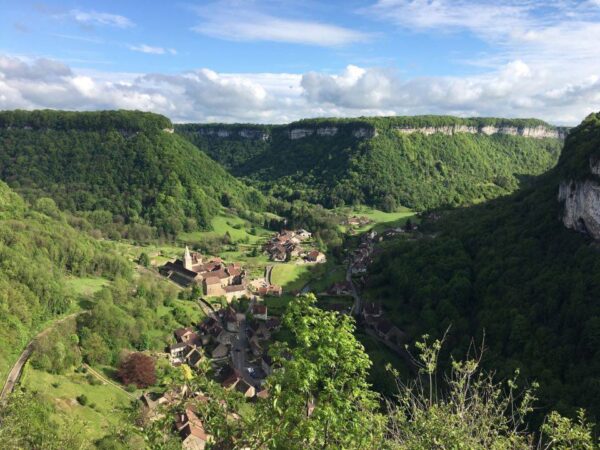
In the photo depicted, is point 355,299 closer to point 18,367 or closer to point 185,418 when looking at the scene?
point 185,418

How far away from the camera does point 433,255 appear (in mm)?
67000

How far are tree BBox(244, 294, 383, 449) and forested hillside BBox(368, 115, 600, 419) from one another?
29.1 meters

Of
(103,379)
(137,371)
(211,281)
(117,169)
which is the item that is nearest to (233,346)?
(137,371)

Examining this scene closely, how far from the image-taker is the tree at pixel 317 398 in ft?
36.2

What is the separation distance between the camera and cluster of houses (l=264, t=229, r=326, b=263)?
95312mm

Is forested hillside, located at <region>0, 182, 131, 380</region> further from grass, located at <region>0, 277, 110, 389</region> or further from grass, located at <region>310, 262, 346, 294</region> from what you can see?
grass, located at <region>310, 262, 346, 294</region>

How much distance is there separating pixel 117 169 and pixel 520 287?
114 m

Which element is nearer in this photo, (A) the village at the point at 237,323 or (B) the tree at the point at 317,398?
(B) the tree at the point at 317,398

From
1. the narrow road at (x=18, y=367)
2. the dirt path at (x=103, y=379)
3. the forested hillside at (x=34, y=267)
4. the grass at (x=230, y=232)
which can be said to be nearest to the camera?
the narrow road at (x=18, y=367)

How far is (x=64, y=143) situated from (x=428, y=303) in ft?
406

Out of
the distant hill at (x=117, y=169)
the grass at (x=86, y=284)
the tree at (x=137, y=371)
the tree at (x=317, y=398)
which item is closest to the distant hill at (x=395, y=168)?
the distant hill at (x=117, y=169)

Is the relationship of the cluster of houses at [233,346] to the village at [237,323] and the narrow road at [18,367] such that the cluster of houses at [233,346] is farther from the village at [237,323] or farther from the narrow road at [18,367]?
the narrow road at [18,367]

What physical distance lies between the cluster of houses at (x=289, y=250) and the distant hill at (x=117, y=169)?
2474cm

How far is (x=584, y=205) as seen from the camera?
49969 millimetres
